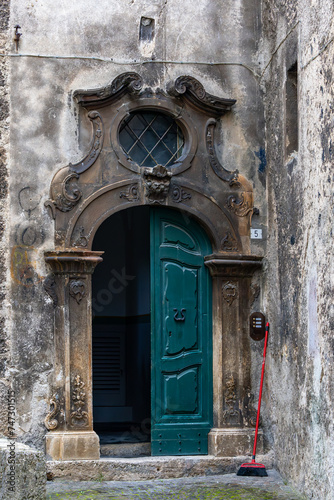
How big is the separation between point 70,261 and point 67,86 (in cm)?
173

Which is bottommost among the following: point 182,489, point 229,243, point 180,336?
point 182,489

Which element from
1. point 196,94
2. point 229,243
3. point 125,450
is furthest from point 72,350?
point 196,94

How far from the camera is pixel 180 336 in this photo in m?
9.09

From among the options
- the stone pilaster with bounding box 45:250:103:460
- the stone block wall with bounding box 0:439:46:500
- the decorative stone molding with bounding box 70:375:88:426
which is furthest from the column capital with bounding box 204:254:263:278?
the stone block wall with bounding box 0:439:46:500

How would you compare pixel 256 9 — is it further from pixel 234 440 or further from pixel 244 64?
pixel 234 440

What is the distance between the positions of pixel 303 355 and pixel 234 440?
1465 millimetres

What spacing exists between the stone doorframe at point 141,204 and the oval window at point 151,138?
0.12 metres

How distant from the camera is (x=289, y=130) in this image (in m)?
8.62

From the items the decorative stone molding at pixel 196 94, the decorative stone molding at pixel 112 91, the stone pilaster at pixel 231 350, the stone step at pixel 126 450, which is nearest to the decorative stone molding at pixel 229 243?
the stone pilaster at pixel 231 350

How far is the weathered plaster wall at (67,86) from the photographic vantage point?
8695 millimetres

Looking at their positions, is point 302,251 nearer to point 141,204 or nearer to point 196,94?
point 141,204

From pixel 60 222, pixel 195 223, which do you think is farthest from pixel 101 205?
pixel 195 223

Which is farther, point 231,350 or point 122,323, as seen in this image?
point 122,323

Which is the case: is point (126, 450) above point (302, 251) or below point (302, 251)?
below
